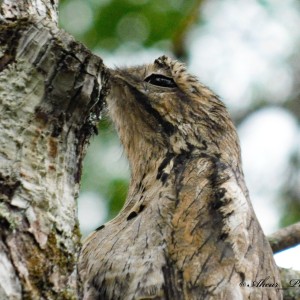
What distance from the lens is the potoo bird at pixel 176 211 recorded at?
306 centimetres

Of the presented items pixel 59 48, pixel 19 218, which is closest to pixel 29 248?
pixel 19 218

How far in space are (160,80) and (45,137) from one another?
1.67m

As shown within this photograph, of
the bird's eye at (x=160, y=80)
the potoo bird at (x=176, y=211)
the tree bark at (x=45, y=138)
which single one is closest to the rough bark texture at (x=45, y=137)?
the tree bark at (x=45, y=138)

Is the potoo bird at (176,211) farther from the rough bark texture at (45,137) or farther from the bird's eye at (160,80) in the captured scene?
the rough bark texture at (45,137)

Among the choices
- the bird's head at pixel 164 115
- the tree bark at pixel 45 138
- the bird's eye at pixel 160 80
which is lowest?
the tree bark at pixel 45 138

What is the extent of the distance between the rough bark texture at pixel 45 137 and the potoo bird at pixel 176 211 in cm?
71

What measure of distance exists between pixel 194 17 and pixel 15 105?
3.42 metres

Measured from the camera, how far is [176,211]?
3.30m

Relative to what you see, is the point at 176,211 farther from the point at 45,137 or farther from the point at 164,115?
the point at 45,137

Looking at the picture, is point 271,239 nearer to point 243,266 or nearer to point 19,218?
point 243,266

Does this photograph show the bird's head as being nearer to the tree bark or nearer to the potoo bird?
the potoo bird

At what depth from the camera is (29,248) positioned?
7.18 ft

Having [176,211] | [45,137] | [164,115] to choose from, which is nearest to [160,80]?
[164,115]

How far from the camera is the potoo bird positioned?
3057mm
